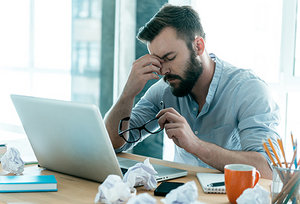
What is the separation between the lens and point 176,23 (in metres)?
1.77

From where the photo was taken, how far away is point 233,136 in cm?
176

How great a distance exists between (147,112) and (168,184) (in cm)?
87

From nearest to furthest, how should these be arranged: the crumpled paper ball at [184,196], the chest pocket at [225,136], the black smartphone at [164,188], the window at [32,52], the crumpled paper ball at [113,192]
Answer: the crumpled paper ball at [184,196] < the crumpled paper ball at [113,192] < the black smartphone at [164,188] < the chest pocket at [225,136] < the window at [32,52]

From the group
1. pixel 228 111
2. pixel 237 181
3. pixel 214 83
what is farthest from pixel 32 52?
pixel 237 181

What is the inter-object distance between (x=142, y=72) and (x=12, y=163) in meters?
0.72

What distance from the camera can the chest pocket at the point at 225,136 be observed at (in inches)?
67.7

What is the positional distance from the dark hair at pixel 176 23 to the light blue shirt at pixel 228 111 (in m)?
0.18

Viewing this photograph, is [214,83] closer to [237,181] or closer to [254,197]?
[237,181]

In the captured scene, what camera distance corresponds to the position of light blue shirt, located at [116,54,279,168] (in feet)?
4.97

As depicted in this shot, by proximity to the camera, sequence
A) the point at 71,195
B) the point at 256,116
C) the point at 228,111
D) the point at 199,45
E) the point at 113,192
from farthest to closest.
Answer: the point at 199,45 → the point at 228,111 → the point at 256,116 → the point at 71,195 → the point at 113,192

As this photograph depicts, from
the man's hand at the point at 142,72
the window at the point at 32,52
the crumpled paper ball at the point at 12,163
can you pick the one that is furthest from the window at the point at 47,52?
the crumpled paper ball at the point at 12,163

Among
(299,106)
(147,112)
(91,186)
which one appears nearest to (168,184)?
(91,186)

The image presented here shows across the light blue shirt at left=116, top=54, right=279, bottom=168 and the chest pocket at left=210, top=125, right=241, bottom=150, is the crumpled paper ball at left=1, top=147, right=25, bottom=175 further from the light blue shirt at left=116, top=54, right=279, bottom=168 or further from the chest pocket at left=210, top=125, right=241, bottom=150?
the chest pocket at left=210, top=125, right=241, bottom=150

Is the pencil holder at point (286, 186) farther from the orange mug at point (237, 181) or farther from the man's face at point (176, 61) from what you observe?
the man's face at point (176, 61)
